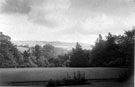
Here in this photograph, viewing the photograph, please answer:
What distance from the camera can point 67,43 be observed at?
4348 millimetres

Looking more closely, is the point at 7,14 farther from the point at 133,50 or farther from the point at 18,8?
the point at 133,50

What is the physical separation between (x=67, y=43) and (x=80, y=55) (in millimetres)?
264

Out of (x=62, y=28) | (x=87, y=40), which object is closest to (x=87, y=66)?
(x=87, y=40)

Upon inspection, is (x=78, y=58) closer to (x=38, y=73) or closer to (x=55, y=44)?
(x=55, y=44)

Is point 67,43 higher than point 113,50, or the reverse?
Answer: point 67,43

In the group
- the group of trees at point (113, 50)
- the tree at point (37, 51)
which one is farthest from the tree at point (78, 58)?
the tree at point (37, 51)

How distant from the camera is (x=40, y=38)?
14.2ft

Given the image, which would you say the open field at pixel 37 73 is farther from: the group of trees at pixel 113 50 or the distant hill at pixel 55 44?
the distant hill at pixel 55 44

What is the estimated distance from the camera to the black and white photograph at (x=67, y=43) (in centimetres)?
423

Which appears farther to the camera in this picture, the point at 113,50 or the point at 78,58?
the point at 113,50

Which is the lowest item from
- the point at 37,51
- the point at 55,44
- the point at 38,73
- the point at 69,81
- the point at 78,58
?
the point at 69,81

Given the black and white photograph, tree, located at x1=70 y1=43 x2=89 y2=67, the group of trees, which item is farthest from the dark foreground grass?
the group of trees

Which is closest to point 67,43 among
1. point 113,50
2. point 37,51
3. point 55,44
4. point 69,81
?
point 55,44

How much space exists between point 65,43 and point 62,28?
23cm
